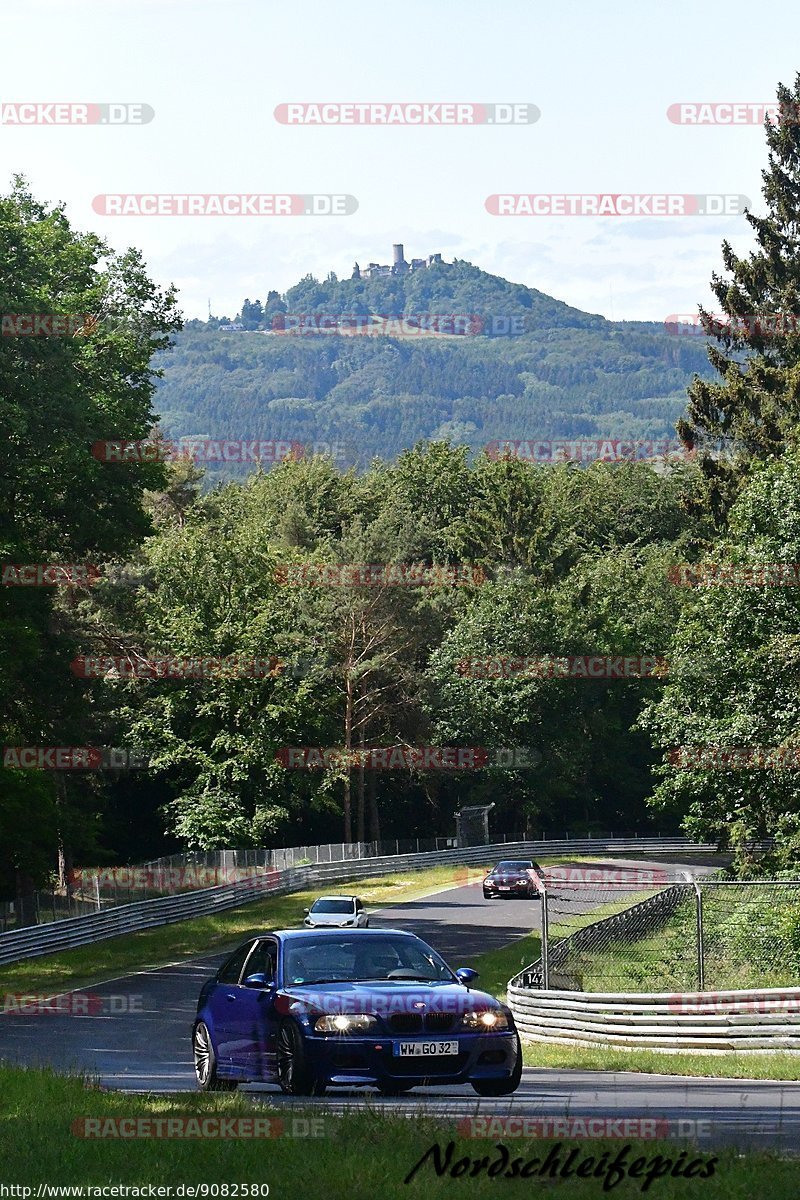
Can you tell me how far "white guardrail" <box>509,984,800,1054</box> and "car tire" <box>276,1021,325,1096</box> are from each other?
721 cm

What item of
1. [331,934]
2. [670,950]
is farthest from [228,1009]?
[670,950]

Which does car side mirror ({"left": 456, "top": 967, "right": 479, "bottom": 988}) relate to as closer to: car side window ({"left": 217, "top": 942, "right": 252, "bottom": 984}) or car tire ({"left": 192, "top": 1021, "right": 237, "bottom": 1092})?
car side window ({"left": 217, "top": 942, "right": 252, "bottom": 984})

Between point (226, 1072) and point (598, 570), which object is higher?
point (598, 570)

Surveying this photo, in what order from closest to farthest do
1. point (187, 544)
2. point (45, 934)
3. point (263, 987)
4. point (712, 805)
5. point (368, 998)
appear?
point (368, 998), point (263, 987), point (45, 934), point (712, 805), point (187, 544)

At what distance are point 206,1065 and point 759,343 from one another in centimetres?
4662

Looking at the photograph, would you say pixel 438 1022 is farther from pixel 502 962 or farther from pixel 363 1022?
pixel 502 962

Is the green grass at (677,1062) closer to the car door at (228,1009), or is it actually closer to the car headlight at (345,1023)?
the car door at (228,1009)

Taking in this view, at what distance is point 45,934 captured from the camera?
38469mm

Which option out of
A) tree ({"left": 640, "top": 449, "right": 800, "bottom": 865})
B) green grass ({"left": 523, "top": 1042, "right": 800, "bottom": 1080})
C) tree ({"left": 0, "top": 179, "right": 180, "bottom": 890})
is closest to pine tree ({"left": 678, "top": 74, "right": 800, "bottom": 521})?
tree ({"left": 640, "top": 449, "right": 800, "bottom": 865})

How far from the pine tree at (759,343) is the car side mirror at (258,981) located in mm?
43141

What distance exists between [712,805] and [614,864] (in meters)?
34.3

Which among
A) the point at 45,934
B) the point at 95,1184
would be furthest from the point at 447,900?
the point at 95,1184

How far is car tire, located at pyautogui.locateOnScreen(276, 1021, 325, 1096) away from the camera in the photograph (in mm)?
12367

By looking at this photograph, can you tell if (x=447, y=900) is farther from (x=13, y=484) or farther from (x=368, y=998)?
(x=368, y=998)
